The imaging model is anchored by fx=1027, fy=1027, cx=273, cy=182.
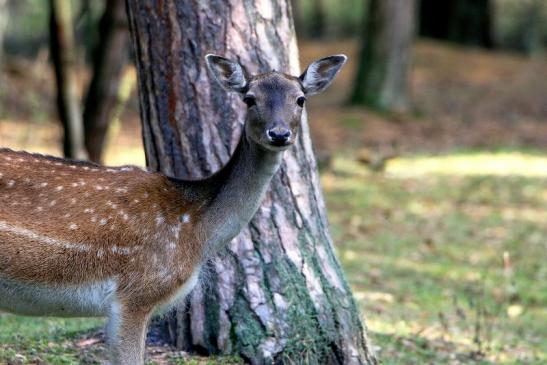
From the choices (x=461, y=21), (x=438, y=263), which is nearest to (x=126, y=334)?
(x=438, y=263)

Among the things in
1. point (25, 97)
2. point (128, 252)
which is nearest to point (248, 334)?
point (128, 252)

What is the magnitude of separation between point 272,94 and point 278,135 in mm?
369

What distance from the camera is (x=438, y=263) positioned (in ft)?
39.3

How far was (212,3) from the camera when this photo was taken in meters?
6.97

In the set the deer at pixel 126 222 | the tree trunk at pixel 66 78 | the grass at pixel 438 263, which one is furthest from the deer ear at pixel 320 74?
the tree trunk at pixel 66 78

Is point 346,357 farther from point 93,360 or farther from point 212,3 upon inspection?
point 212,3

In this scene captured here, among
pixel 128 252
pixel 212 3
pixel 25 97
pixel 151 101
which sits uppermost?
pixel 212 3

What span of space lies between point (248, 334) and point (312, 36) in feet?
90.6

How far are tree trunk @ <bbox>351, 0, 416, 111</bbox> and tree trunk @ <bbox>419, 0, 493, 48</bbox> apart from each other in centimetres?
912

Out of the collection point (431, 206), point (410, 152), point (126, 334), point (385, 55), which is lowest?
point (410, 152)

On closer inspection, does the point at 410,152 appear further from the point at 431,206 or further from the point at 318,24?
the point at 318,24

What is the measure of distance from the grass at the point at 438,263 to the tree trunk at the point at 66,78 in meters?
3.61

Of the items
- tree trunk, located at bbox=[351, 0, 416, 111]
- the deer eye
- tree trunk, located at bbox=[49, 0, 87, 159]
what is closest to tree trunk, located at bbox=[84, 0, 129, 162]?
tree trunk, located at bbox=[49, 0, 87, 159]

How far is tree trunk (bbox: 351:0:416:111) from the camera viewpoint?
70.3ft
